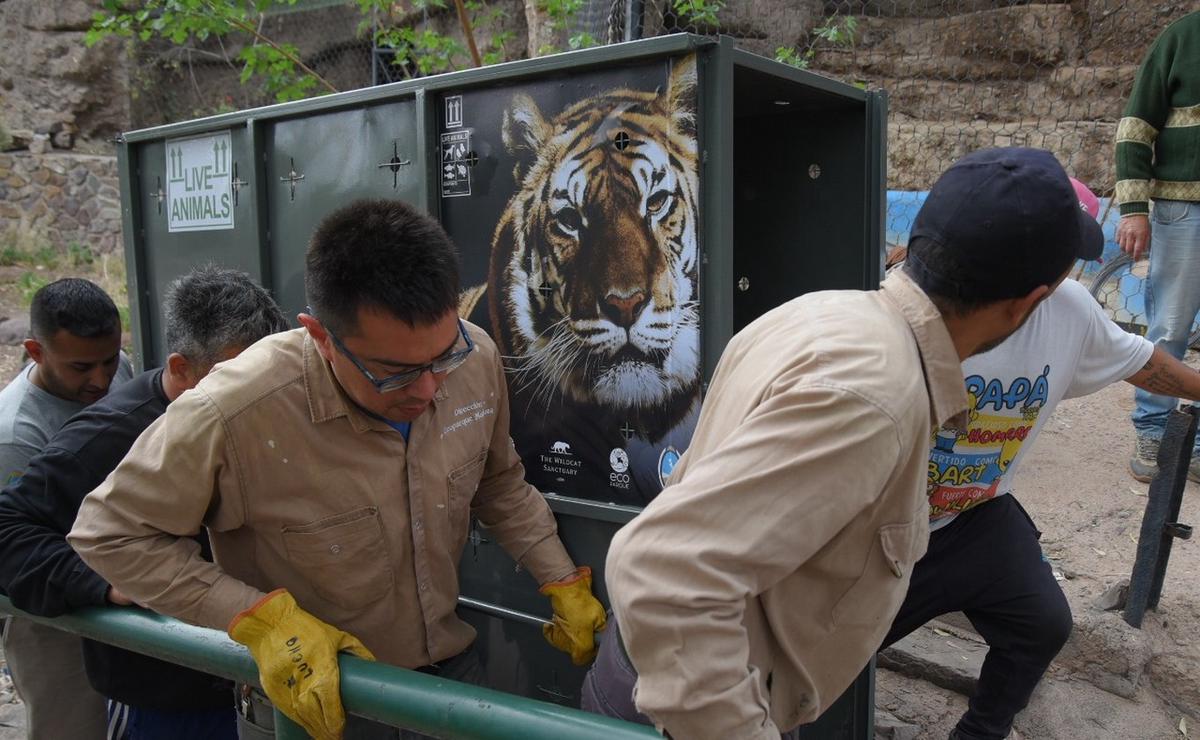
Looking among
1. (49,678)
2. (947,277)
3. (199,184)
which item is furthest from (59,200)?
(947,277)

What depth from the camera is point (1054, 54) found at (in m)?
8.98

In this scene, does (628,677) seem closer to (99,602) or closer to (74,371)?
(99,602)

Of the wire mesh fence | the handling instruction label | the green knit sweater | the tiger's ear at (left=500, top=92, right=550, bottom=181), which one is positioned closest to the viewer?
the tiger's ear at (left=500, top=92, right=550, bottom=181)

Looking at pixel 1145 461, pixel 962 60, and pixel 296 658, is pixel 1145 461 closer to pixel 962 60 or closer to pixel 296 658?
pixel 296 658

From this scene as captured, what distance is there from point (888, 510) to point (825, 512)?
0.60ft

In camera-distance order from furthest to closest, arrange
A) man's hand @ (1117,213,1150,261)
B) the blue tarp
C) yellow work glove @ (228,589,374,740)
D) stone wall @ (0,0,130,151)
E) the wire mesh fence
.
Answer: stone wall @ (0,0,130,151), the wire mesh fence, the blue tarp, man's hand @ (1117,213,1150,261), yellow work glove @ (228,589,374,740)

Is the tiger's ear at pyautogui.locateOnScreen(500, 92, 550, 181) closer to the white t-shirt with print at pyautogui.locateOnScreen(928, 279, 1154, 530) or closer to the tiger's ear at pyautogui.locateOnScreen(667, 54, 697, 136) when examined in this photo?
the tiger's ear at pyautogui.locateOnScreen(667, 54, 697, 136)

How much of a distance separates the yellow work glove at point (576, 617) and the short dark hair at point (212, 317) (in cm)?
99

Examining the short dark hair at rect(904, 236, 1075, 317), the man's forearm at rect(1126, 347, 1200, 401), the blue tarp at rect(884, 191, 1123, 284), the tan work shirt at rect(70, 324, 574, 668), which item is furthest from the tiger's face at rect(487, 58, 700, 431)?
the blue tarp at rect(884, 191, 1123, 284)

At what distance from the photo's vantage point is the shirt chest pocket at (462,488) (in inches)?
80.8

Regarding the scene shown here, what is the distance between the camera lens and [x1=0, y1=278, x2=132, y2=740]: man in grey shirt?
8.06ft

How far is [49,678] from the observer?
8.12ft

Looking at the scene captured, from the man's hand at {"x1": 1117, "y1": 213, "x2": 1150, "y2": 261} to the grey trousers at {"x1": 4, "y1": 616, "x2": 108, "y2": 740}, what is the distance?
432 centimetres

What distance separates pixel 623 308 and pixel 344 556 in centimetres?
100
